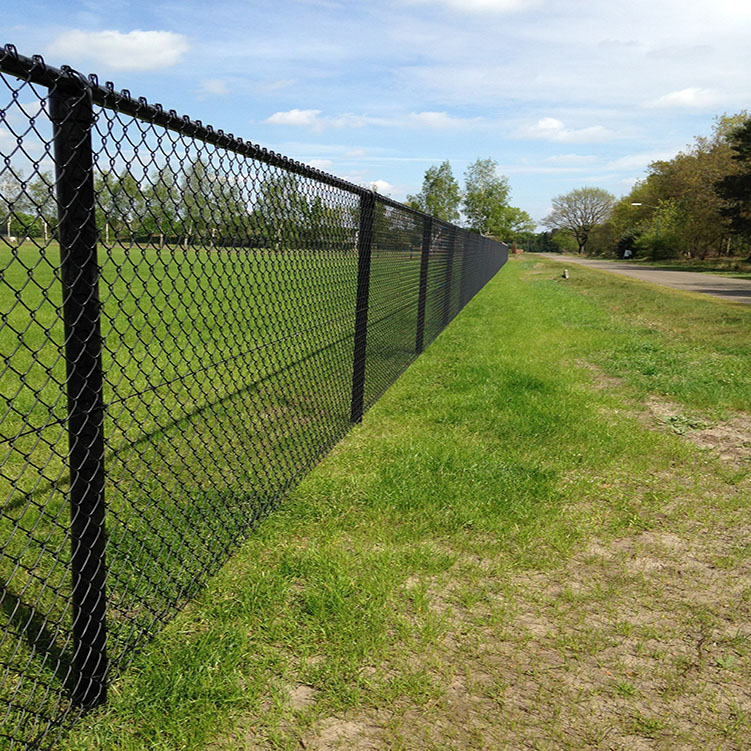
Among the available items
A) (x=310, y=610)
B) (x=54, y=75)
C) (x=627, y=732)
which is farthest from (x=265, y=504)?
(x=54, y=75)

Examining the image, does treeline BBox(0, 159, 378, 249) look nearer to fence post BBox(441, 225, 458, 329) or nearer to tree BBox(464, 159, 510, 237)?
fence post BBox(441, 225, 458, 329)

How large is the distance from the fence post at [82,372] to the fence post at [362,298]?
3.00 m

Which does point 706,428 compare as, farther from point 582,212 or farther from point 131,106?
point 582,212

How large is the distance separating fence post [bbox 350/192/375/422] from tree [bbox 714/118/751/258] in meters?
37.7

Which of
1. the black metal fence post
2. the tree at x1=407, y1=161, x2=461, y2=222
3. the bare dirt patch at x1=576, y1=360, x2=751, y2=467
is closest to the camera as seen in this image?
the bare dirt patch at x1=576, y1=360, x2=751, y2=467

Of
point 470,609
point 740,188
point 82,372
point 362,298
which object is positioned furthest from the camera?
point 740,188

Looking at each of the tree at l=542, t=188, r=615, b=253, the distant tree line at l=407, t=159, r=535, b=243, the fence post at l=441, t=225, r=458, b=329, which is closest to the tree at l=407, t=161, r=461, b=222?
the distant tree line at l=407, t=159, r=535, b=243

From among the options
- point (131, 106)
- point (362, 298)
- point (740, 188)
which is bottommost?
point (362, 298)

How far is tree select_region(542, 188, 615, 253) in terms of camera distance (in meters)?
95.2

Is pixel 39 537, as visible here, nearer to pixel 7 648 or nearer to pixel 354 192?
pixel 7 648

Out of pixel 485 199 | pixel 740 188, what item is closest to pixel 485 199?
pixel 485 199

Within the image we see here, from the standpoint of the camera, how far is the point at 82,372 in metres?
1.72

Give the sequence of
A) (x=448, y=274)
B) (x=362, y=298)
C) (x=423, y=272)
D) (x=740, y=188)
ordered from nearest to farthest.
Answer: (x=362, y=298)
(x=423, y=272)
(x=448, y=274)
(x=740, y=188)

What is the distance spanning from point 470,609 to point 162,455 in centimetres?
164
